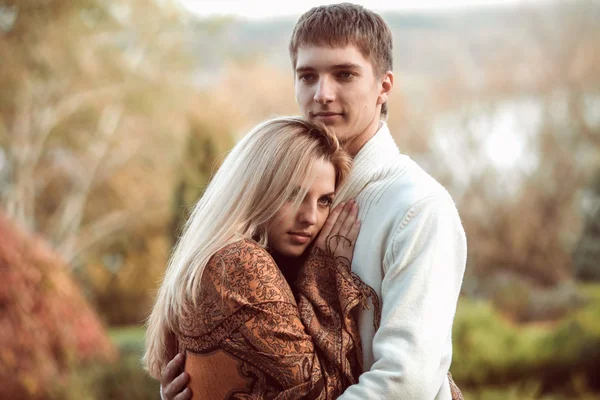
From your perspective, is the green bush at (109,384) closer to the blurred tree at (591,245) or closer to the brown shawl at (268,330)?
the brown shawl at (268,330)

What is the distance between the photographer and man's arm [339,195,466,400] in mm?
1887

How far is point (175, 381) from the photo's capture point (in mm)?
2191

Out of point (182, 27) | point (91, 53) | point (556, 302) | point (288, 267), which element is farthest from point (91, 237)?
point (288, 267)

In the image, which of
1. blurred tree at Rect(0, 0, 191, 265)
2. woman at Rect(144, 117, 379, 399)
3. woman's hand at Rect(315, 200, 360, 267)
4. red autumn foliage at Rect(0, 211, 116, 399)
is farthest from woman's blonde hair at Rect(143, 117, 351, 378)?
blurred tree at Rect(0, 0, 191, 265)

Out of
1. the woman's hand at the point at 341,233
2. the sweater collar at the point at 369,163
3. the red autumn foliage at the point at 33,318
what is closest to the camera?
the woman's hand at the point at 341,233

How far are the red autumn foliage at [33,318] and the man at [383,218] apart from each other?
381 centimetres

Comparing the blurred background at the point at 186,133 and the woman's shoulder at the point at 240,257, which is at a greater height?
the woman's shoulder at the point at 240,257

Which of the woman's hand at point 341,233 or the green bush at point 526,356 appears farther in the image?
the green bush at point 526,356

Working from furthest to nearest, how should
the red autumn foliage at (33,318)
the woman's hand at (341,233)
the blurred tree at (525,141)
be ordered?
the blurred tree at (525,141) → the red autumn foliage at (33,318) → the woman's hand at (341,233)

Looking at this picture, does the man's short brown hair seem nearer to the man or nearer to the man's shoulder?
the man

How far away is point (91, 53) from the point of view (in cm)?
1912

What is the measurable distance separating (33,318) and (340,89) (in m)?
4.36

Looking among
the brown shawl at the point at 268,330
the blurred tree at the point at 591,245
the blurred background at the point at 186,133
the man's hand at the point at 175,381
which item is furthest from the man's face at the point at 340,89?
the blurred tree at the point at 591,245

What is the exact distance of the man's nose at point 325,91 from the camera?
223 centimetres
